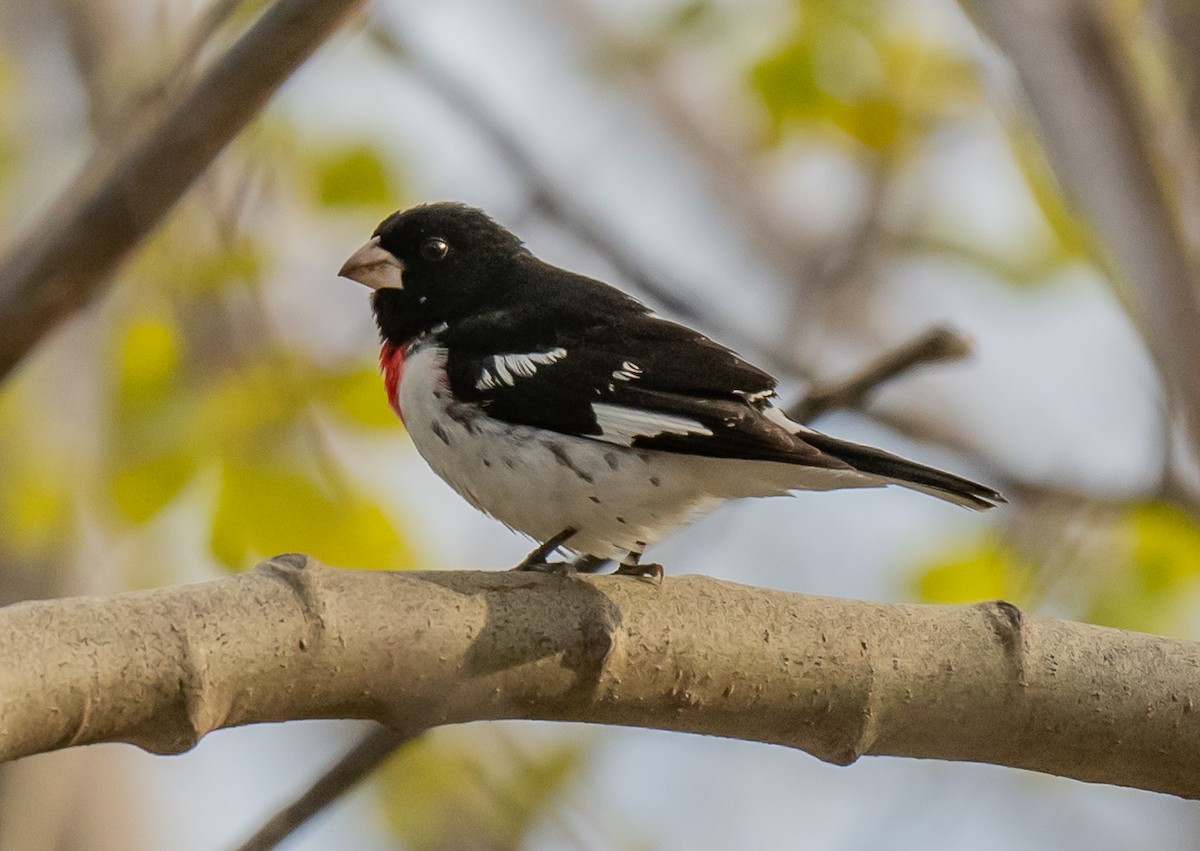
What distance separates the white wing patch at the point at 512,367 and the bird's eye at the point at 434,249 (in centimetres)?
56

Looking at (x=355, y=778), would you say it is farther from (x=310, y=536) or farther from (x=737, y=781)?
(x=737, y=781)

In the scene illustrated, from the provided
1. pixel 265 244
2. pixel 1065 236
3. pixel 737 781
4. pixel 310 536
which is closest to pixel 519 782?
pixel 310 536

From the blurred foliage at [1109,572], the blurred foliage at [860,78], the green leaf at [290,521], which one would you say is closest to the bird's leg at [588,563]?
the green leaf at [290,521]

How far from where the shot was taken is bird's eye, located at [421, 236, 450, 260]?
3.77 metres

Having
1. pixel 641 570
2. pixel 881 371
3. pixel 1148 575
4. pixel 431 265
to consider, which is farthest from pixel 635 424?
pixel 1148 575

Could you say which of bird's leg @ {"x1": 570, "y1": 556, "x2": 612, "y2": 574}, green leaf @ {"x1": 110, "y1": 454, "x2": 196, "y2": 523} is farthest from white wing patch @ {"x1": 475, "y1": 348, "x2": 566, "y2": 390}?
green leaf @ {"x1": 110, "y1": 454, "x2": 196, "y2": 523}

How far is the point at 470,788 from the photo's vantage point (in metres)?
5.39

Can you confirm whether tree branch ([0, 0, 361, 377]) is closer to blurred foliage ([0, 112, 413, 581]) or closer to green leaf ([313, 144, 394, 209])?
blurred foliage ([0, 112, 413, 581])

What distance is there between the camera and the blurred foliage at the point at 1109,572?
165 inches

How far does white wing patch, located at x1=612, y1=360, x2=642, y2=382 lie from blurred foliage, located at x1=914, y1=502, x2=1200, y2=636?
55.9 inches

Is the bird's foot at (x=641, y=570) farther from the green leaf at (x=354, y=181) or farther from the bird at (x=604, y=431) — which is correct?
the green leaf at (x=354, y=181)

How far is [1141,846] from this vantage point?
6137 millimetres

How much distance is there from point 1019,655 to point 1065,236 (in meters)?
2.00

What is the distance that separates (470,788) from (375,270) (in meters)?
2.38
